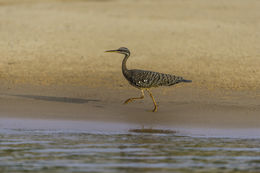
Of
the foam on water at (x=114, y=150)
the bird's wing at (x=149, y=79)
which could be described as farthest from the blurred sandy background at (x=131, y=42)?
the foam on water at (x=114, y=150)

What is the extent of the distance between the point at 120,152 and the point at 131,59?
8058 mm

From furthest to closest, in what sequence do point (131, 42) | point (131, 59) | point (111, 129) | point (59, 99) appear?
point (131, 42), point (131, 59), point (59, 99), point (111, 129)

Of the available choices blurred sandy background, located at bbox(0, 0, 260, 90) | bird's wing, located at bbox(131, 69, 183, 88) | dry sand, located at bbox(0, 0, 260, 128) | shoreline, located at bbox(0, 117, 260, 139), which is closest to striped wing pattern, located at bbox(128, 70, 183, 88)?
bird's wing, located at bbox(131, 69, 183, 88)

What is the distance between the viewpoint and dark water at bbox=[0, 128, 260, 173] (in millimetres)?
7117

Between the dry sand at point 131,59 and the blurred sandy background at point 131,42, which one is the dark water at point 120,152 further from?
the blurred sandy background at point 131,42

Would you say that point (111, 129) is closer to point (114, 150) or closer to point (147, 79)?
point (114, 150)

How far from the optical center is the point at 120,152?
7.86 metres

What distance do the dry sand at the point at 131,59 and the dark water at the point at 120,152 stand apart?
1286 millimetres

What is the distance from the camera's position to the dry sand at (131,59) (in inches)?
430

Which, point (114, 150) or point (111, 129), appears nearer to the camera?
point (114, 150)

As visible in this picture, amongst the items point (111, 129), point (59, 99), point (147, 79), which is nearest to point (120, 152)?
point (111, 129)

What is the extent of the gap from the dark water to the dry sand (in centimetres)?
129

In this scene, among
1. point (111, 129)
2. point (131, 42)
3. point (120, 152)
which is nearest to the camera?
point (120, 152)

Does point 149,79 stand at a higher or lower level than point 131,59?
lower
